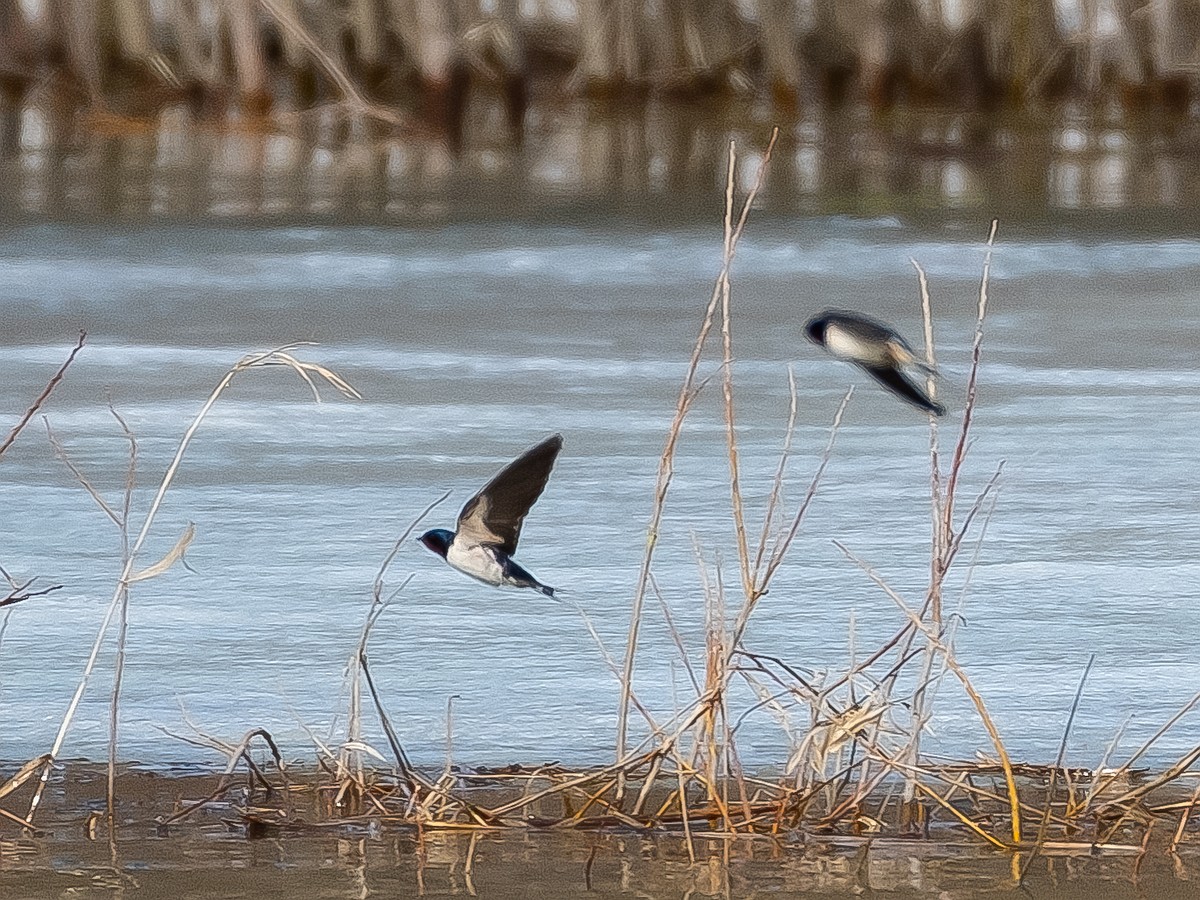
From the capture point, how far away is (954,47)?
55.2ft

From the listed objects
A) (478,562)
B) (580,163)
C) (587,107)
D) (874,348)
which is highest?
(587,107)

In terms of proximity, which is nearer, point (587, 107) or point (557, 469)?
point (557, 469)

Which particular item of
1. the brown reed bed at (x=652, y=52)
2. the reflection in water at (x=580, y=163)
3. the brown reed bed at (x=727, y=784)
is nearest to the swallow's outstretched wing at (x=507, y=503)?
the brown reed bed at (x=727, y=784)

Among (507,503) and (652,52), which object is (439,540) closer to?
(507,503)

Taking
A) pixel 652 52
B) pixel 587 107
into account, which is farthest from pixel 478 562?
pixel 652 52

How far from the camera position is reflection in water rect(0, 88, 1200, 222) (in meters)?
10.9

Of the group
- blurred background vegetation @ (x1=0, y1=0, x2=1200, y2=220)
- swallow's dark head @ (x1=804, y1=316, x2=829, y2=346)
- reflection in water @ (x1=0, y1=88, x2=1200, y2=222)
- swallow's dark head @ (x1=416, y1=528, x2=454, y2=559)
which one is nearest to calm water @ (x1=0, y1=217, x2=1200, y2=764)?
swallow's dark head @ (x1=416, y1=528, x2=454, y2=559)

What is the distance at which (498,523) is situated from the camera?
3.26m

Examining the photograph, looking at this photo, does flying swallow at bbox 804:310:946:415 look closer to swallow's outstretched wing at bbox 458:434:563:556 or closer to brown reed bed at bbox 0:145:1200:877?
brown reed bed at bbox 0:145:1200:877

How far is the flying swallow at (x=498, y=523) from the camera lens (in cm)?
Answer: 322

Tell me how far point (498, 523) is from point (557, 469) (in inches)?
94.1

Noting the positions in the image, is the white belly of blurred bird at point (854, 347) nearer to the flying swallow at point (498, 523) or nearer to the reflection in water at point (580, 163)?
the flying swallow at point (498, 523)

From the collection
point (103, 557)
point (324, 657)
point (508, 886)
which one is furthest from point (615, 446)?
point (508, 886)

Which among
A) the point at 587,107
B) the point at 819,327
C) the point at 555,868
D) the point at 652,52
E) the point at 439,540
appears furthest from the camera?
the point at 652,52
